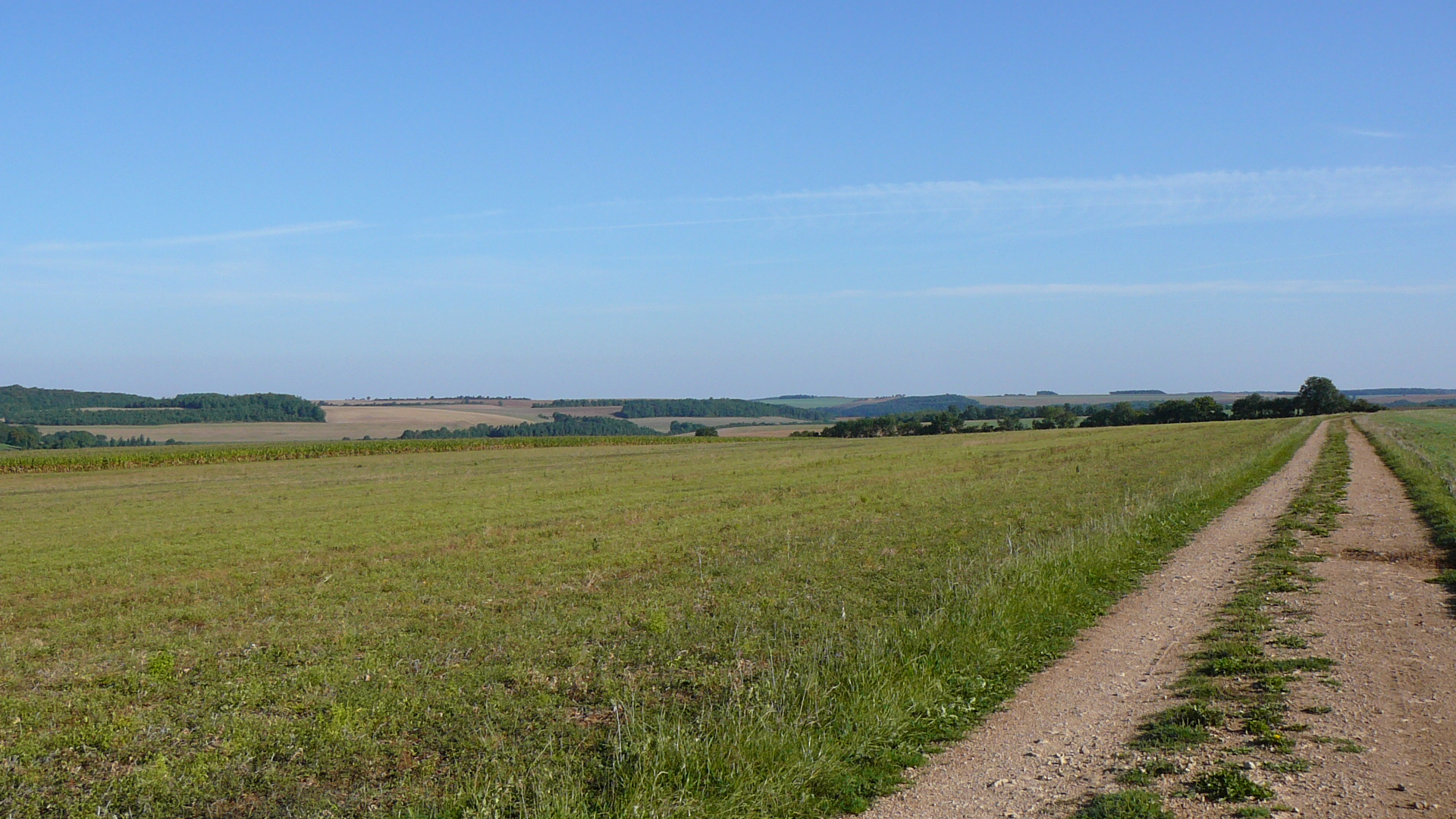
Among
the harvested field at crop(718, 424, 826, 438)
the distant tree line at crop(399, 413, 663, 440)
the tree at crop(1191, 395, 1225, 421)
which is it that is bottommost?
the harvested field at crop(718, 424, 826, 438)

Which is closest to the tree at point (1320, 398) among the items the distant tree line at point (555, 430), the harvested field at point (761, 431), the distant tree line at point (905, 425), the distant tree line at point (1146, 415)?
the distant tree line at point (1146, 415)

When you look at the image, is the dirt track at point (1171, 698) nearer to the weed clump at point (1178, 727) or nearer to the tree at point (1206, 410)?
the weed clump at point (1178, 727)

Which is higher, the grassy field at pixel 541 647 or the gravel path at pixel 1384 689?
the gravel path at pixel 1384 689

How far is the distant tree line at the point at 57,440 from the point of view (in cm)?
9906

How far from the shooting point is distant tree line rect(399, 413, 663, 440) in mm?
117500

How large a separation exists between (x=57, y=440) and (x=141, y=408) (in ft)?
226

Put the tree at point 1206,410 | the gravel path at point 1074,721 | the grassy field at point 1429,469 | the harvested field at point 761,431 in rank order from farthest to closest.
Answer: the tree at point 1206,410, the harvested field at point 761,431, the grassy field at point 1429,469, the gravel path at point 1074,721

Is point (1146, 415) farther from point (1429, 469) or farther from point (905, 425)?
point (1429, 469)

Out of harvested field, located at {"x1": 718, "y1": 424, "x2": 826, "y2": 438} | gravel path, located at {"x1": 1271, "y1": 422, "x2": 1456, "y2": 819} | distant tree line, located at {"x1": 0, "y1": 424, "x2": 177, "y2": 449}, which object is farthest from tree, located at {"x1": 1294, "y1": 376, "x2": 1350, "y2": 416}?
distant tree line, located at {"x1": 0, "y1": 424, "x2": 177, "y2": 449}

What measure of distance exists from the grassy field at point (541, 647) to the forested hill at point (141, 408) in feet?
471

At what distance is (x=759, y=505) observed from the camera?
2770 centimetres

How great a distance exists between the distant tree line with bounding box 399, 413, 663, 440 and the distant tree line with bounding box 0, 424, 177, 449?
1246 inches

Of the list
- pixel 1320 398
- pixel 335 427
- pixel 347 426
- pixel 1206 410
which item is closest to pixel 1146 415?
pixel 1206 410

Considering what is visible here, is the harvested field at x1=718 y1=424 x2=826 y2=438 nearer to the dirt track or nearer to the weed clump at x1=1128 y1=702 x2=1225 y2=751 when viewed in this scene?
the dirt track
